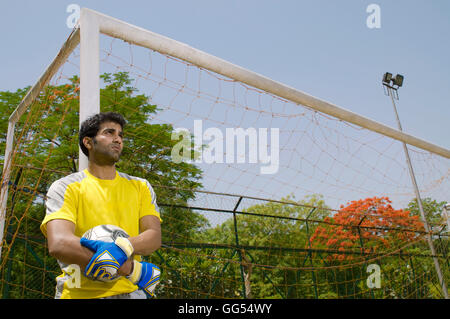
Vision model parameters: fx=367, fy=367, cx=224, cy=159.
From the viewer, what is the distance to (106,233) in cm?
160

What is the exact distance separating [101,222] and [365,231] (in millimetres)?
10369

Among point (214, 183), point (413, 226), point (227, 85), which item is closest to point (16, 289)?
point (214, 183)

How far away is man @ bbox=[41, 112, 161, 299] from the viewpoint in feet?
4.89

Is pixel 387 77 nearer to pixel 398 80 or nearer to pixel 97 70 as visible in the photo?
pixel 398 80

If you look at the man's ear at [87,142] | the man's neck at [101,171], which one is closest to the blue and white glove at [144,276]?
the man's neck at [101,171]

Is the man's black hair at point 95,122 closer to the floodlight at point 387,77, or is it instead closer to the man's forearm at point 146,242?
the man's forearm at point 146,242

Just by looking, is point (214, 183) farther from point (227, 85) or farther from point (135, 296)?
point (135, 296)

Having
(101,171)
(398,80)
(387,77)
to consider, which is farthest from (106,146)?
(398,80)

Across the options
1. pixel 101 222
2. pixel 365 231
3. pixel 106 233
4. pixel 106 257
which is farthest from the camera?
pixel 365 231

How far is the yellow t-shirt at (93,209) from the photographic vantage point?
1.61 m

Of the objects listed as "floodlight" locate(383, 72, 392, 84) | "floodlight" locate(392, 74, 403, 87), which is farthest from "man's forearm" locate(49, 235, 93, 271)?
"floodlight" locate(392, 74, 403, 87)

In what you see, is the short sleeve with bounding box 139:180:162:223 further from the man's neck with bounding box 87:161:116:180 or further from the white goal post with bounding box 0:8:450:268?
the white goal post with bounding box 0:8:450:268

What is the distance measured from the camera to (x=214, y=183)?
14.5ft

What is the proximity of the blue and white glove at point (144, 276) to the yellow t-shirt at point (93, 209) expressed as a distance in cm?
10
